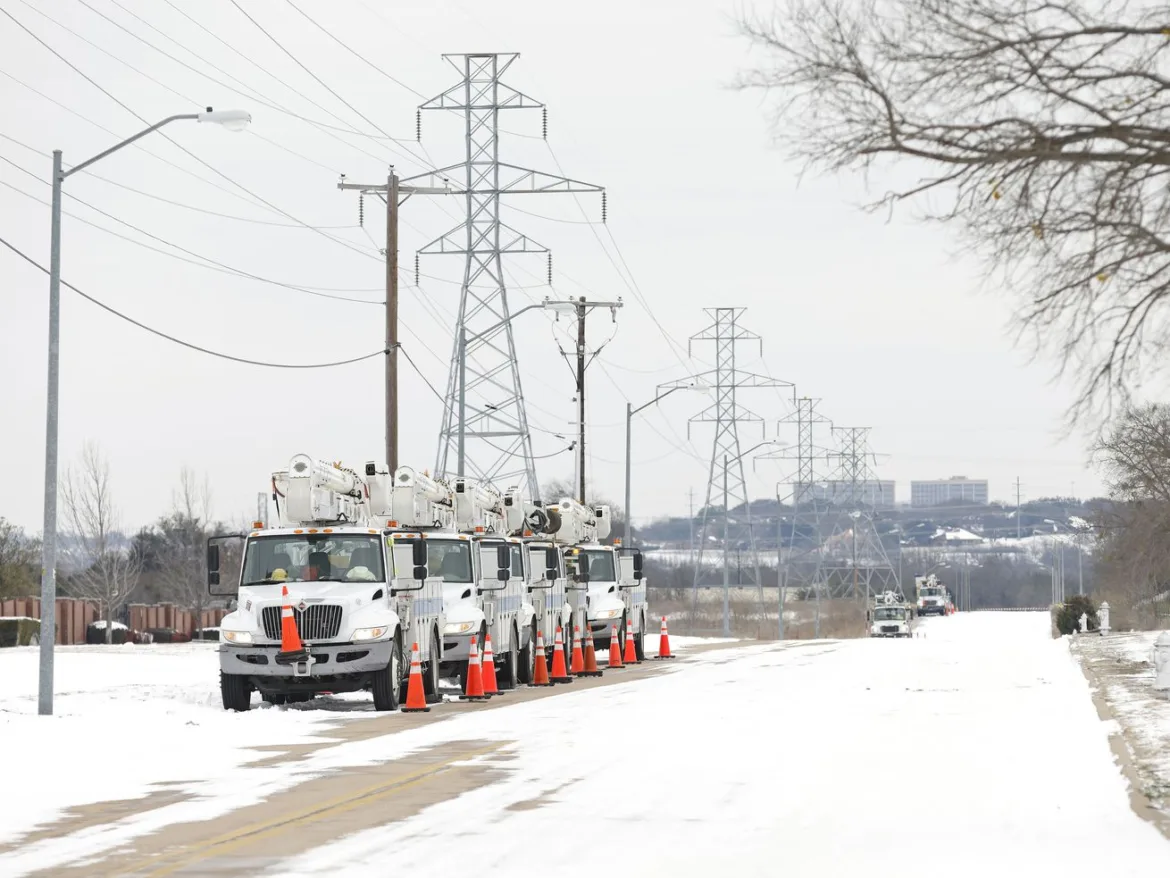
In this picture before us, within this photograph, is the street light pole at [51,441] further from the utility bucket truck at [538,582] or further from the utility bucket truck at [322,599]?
the utility bucket truck at [538,582]

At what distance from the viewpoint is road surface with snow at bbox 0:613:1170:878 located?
11656 millimetres

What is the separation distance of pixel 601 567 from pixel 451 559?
501 inches

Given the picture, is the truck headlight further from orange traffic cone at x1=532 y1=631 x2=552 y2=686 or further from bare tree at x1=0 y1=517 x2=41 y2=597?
bare tree at x1=0 y1=517 x2=41 y2=597

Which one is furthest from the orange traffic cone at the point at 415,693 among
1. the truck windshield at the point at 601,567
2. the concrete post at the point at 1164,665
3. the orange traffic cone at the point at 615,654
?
the truck windshield at the point at 601,567

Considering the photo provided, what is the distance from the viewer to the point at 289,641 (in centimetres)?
2517

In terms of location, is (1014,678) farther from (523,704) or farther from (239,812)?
(239,812)

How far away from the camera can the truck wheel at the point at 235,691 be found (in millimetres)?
25625

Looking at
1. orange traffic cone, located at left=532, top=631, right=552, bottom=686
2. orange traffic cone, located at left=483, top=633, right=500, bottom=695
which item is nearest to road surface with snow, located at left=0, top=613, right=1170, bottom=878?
orange traffic cone, located at left=483, top=633, right=500, bottom=695

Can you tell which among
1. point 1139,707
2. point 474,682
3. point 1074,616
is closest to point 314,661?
point 474,682

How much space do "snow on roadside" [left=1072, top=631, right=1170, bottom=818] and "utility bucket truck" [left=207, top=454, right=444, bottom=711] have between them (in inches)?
398

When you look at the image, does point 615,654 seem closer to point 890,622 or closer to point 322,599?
point 322,599

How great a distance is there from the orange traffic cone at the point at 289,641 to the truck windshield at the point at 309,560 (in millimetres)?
920

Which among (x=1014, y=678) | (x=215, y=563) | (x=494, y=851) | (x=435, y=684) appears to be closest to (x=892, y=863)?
(x=494, y=851)

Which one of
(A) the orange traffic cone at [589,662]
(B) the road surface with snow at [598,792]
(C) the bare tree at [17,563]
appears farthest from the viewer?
(C) the bare tree at [17,563]
